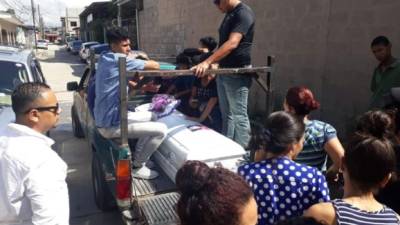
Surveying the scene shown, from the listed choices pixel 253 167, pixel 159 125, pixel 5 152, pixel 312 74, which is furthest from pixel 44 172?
pixel 312 74

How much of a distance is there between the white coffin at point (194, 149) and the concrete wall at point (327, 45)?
2973 millimetres

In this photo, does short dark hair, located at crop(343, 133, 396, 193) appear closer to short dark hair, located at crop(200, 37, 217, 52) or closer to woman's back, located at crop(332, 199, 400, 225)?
woman's back, located at crop(332, 199, 400, 225)

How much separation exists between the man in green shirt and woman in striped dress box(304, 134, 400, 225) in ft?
8.53

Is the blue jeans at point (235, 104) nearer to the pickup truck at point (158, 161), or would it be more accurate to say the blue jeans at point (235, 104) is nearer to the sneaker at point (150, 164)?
the pickup truck at point (158, 161)

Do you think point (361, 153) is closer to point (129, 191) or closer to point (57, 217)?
point (57, 217)

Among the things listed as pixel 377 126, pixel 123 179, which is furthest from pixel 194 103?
pixel 377 126

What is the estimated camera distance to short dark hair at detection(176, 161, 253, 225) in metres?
1.19

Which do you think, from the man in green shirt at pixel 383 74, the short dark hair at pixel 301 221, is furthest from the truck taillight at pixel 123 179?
the man in green shirt at pixel 383 74

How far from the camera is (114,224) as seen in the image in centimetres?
417

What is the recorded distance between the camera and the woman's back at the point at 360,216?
1657 mm

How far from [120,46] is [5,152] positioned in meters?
2.09

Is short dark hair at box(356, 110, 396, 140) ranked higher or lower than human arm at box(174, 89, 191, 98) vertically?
higher

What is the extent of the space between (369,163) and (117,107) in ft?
7.88

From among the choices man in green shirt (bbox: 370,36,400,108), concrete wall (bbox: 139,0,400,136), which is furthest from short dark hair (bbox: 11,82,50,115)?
concrete wall (bbox: 139,0,400,136)
